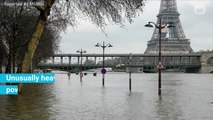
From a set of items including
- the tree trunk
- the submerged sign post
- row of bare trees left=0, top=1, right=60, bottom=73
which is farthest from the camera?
row of bare trees left=0, top=1, right=60, bottom=73

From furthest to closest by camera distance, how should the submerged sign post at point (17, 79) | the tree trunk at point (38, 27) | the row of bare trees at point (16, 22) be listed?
the row of bare trees at point (16, 22) < the tree trunk at point (38, 27) < the submerged sign post at point (17, 79)

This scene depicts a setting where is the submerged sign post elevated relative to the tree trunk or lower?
lower

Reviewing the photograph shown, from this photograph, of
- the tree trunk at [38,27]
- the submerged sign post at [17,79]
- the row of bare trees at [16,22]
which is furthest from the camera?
the row of bare trees at [16,22]

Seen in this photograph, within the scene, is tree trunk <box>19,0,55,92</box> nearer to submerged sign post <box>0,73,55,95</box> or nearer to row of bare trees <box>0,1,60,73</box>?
row of bare trees <box>0,1,60,73</box>

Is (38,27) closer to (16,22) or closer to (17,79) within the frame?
(16,22)

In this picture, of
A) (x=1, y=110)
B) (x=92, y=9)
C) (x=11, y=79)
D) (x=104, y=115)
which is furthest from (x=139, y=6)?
(x=11, y=79)

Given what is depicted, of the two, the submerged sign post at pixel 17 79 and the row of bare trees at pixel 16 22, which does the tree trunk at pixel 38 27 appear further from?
the submerged sign post at pixel 17 79

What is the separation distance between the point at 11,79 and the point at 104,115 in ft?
27.3

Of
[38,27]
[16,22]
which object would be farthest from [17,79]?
[16,22]

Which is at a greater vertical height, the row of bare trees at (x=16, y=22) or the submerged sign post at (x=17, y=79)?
the row of bare trees at (x=16, y=22)

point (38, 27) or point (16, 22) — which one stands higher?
point (16, 22)

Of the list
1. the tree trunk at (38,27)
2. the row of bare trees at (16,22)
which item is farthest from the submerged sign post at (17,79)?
the row of bare trees at (16,22)

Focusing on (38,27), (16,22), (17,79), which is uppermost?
(16,22)

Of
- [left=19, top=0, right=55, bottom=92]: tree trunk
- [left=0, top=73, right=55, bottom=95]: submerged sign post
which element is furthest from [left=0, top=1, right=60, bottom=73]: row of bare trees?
[left=0, top=73, right=55, bottom=95]: submerged sign post
